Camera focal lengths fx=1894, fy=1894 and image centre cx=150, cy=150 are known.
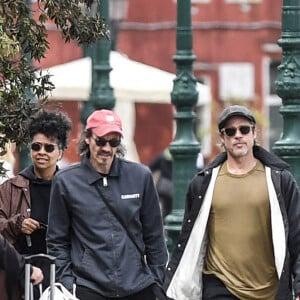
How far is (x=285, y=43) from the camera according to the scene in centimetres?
1502

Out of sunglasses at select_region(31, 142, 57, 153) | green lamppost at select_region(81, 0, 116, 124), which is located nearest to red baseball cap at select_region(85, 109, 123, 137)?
sunglasses at select_region(31, 142, 57, 153)

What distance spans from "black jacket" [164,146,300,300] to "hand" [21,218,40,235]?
882mm

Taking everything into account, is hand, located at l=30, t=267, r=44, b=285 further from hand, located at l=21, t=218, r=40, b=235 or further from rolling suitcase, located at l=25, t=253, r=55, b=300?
hand, located at l=21, t=218, r=40, b=235

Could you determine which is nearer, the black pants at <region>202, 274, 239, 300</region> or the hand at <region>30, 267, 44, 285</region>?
the hand at <region>30, 267, 44, 285</region>

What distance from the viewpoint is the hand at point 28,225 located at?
11883 millimetres

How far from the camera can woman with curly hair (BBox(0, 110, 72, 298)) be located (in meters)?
12.1

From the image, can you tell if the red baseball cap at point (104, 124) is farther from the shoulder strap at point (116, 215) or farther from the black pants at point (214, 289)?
the black pants at point (214, 289)

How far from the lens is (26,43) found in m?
12.1

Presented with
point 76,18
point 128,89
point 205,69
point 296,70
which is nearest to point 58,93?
point 128,89

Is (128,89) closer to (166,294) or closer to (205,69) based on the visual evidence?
(166,294)

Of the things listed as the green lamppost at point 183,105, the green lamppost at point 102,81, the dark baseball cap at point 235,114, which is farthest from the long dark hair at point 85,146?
the green lamppost at point 102,81

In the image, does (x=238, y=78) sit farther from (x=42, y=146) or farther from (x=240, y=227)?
(x=240, y=227)

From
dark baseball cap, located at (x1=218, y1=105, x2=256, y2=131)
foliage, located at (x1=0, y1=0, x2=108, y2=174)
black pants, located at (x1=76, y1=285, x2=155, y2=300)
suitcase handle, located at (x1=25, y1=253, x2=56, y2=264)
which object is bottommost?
black pants, located at (x1=76, y1=285, x2=155, y2=300)

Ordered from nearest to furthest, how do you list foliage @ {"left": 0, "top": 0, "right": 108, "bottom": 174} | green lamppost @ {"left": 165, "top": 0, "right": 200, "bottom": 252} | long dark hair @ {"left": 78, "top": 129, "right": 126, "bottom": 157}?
foliage @ {"left": 0, "top": 0, "right": 108, "bottom": 174} < long dark hair @ {"left": 78, "top": 129, "right": 126, "bottom": 157} < green lamppost @ {"left": 165, "top": 0, "right": 200, "bottom": 252}
